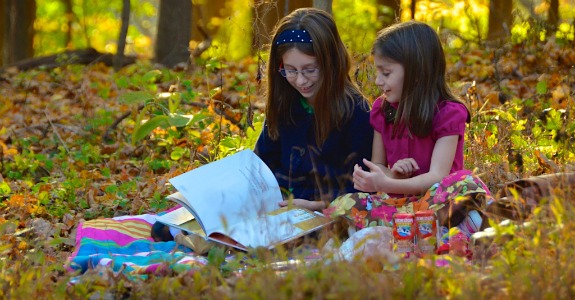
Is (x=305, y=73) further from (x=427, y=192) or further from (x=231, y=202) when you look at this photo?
(x=427, y=192)

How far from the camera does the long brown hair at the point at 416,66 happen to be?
404 centimetres

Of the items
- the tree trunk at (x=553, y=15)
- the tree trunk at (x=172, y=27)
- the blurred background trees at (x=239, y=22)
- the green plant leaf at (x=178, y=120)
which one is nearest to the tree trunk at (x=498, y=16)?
the blurred background trees at (x=239, y=22)

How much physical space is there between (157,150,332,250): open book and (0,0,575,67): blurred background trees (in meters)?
1.05

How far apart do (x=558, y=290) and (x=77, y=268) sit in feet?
6.57

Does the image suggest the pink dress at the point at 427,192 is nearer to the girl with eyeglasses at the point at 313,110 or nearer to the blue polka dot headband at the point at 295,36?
the girl with eyeglasses at the point at 313,110

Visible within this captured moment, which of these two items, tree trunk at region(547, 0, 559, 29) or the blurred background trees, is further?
tree trunk at region(547, 0, 559, 29)

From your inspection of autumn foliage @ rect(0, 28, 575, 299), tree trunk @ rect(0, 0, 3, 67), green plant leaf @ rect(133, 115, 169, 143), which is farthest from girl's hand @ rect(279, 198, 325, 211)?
tree trunk @ rect(0, 0, 3, 67)

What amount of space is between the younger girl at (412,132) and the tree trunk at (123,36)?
730 cm

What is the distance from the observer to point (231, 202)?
409cm

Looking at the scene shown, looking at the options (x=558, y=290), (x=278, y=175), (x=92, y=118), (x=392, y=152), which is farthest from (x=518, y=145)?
(x=92, y=118)

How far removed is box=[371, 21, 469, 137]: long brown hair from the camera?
404 cm

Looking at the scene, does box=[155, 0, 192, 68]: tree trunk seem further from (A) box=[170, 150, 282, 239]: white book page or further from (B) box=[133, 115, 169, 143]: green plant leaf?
(A) box=[170, 150, 282, 239]: white book page

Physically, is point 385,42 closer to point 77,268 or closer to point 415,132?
point 415,132

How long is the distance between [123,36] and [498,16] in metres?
4.77
